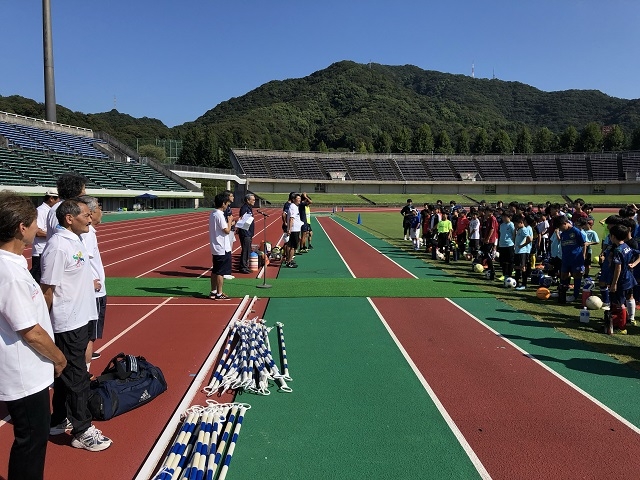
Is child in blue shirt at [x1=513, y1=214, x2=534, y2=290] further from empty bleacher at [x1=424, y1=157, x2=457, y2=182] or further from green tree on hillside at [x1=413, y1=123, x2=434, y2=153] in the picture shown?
green tree on hillside at [x1=413, y1=123, x2=434, y2=153]

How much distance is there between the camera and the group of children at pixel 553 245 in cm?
680

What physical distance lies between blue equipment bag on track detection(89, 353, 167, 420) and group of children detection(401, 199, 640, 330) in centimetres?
624

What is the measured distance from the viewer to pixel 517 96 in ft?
525

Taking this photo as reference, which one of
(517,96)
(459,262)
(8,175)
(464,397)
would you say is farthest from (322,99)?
(464,397)

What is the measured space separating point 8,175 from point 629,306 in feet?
116

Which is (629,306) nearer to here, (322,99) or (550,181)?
(550,181)

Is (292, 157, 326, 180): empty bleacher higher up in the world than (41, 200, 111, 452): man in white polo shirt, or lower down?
higher up

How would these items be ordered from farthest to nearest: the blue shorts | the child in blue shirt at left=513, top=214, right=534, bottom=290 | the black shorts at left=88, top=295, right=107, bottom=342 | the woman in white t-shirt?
the child in blue shirt at left=513, top=214, right=534, bottom=290 → the blue shorts → the black shorts at left=88, top=295, right=107, bottom=342 → the woman in white t-shirt

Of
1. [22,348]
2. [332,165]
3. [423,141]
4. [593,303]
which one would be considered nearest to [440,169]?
[332,165]

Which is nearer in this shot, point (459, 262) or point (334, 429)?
point (334, 429)

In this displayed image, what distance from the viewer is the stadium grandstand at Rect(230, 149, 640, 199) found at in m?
71.9

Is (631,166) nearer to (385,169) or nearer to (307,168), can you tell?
(385,169)

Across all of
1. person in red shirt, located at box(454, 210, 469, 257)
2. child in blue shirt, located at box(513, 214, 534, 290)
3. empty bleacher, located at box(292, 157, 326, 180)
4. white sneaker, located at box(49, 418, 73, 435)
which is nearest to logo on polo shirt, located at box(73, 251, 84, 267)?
white sneaker, located at box(49, 418, 73, 435)

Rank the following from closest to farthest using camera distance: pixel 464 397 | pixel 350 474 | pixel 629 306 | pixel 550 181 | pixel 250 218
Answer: pixel 350 474
pixel 464 397
pixel 629 306
pixel 250 218
pixel 550 181
